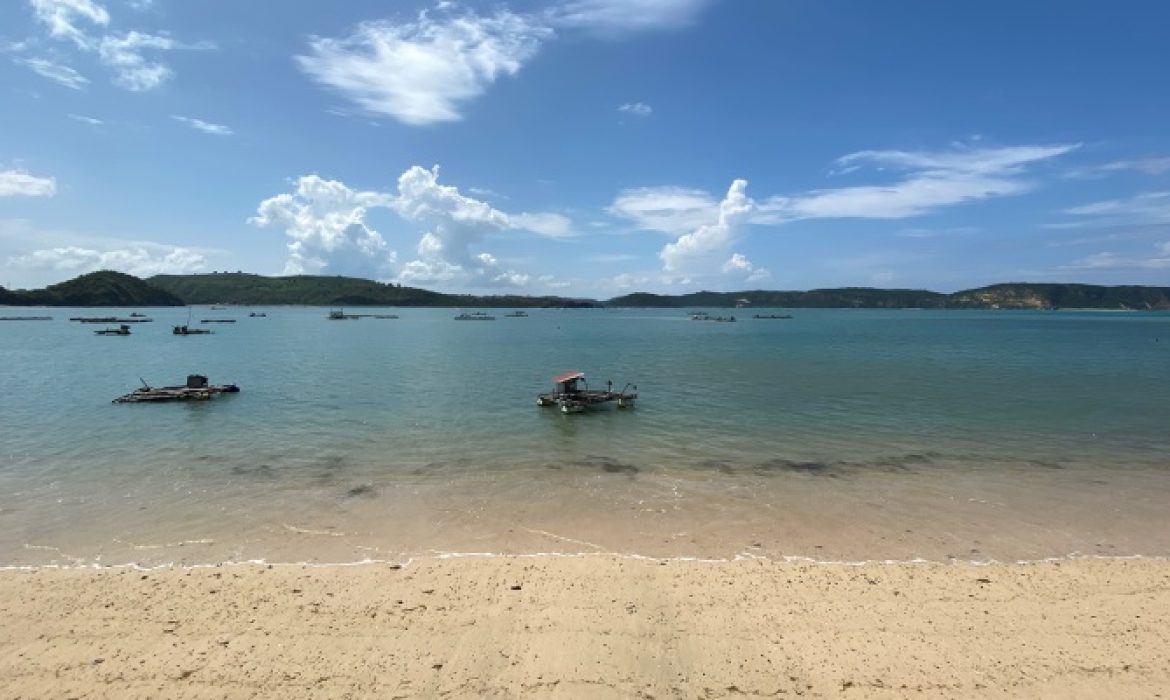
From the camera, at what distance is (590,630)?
34.9ft

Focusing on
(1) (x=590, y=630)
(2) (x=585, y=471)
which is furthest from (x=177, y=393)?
(1) (x=590, y=630)

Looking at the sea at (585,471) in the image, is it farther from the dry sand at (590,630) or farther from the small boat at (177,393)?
the dry sand at (590,630)

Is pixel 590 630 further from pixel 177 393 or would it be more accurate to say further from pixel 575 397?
pixel 177 393

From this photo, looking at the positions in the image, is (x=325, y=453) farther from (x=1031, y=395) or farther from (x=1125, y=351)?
(x=1125, y=351)

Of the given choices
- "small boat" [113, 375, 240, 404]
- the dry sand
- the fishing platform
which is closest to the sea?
"small boat" [113, 375, 240, 404]

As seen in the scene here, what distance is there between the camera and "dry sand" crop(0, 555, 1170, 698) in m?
9.09

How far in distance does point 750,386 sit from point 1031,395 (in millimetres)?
20023

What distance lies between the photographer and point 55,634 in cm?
1046

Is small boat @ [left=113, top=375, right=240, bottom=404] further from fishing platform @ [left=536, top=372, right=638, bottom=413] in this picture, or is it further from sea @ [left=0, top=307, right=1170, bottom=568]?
fishing platform @ [left=536, top=372, right=638, bottom=413]

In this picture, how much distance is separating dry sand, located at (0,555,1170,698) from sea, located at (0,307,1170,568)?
1.78 metres

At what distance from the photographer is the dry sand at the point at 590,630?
909cm

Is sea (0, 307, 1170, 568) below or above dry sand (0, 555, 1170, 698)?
below

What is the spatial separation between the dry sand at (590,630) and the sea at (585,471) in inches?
70.1

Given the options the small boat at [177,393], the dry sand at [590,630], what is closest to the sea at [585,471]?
the small boat at [177,393]
